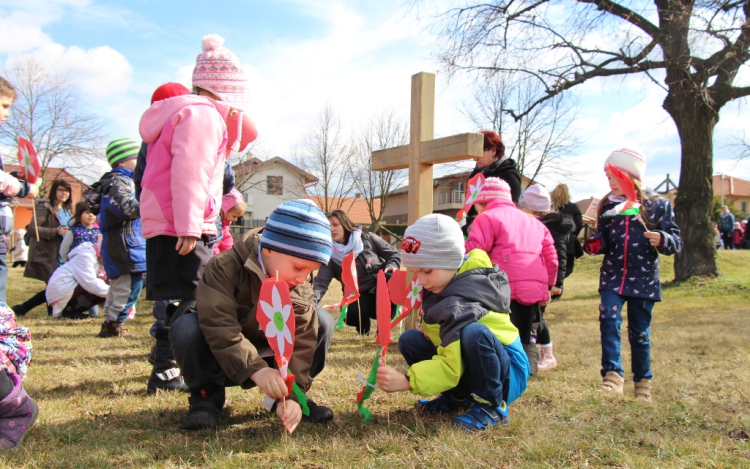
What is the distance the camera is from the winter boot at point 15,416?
7.28 feet

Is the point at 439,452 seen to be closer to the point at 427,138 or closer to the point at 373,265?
the point at 427,138

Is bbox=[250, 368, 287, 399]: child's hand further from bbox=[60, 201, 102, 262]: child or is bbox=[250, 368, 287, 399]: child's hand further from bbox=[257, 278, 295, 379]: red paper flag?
bbox=[60, 201, 102, 262]: child

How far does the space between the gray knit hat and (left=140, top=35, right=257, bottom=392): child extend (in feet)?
3.46

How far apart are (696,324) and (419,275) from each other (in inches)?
243

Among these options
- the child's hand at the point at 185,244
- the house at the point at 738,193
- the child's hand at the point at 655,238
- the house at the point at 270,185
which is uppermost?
the house at the point at 738,193

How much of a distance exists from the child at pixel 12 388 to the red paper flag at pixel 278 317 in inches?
39.9

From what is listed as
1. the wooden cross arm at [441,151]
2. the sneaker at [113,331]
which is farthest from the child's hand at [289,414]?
the sneaker at [113,331]

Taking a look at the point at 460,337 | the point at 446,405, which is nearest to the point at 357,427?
the point at 446,405

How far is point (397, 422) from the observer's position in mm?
2652

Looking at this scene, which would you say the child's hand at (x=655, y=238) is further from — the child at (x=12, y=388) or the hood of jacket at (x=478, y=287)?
the child at (x=12, y=388)

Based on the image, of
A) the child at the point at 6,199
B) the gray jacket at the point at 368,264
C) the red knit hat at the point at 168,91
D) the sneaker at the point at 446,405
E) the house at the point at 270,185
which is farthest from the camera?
the house at the point at 270,185

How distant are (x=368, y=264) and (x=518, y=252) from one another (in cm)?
240

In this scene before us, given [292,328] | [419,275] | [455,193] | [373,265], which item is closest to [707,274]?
[373,265]

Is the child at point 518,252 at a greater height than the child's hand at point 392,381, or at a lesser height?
greater
